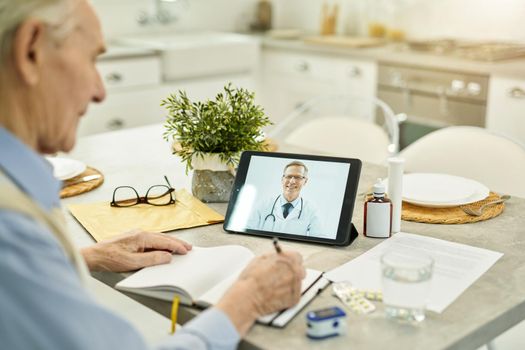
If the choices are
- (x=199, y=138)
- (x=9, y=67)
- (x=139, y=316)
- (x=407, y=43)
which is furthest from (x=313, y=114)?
(x=9, y=67)

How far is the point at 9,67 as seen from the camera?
109 cm

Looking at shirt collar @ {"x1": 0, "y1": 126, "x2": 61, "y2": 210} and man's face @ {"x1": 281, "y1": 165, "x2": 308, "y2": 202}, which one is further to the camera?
man's face @ {"x1": 281, "y1": 165, "x2": 308, "y2": 202}

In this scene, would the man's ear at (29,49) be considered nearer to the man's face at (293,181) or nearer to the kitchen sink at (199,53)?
the man's face at (293,181)

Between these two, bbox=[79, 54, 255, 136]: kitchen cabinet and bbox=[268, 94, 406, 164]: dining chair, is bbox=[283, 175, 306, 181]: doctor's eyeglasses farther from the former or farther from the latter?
bbox=[79, 54, 255, 136]: kitchen cabinet

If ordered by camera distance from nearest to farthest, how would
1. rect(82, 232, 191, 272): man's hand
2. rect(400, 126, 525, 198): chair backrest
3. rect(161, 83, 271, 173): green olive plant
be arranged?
rect(82, 232, 191, 272): man's hand < rect(161, 83, 271, 173): green olive plant < rect(400, 126, 525, 198): chair backrest

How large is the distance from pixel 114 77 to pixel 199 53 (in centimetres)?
56

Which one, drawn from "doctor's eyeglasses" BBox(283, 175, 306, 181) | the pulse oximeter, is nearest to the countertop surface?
"doctor's eyeglasses" BBox(283, 175, 306, 181)

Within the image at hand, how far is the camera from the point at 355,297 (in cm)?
148

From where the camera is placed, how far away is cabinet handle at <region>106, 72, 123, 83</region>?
429 cm

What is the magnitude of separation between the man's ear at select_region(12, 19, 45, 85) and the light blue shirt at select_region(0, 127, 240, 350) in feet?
0.31

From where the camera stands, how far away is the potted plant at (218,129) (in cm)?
197

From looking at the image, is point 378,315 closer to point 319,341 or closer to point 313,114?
point 319,341

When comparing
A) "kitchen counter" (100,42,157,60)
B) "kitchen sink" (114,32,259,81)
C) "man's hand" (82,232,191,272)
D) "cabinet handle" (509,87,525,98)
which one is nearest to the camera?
"man's hand" (82,232,191,272)

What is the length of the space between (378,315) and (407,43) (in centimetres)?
325
